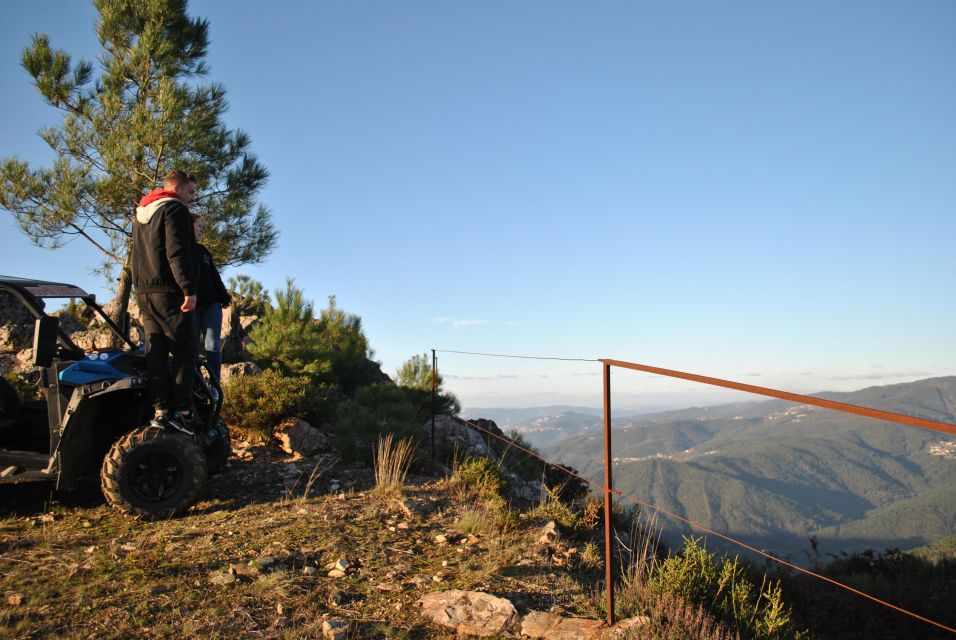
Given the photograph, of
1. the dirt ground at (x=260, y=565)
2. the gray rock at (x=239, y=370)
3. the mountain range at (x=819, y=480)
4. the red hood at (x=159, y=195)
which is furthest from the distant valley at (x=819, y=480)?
the red hood at (x=159, y=195)

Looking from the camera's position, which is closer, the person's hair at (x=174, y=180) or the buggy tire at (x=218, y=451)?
the person's hair at (x=174, y=180)

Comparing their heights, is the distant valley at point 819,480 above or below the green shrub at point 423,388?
below

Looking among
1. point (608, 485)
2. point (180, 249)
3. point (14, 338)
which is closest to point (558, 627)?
point (608, 485)

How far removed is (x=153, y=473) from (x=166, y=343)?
116 centimetres

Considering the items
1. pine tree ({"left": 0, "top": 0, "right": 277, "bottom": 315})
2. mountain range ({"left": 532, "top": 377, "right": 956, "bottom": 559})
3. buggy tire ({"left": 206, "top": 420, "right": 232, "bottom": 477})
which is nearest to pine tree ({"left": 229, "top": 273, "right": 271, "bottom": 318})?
pine tree ({"left": 0, "top": 0, "right": 277, "bottom": 315})

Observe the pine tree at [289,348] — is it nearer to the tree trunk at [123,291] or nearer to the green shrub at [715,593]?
the tree trunk at [123,291]

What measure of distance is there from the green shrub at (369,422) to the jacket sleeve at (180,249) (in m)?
3.55

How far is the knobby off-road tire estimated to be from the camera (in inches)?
207

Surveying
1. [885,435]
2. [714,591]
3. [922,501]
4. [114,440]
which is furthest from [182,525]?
[885,435]

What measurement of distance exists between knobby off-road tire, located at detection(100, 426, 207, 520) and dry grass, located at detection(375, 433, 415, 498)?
182 cm

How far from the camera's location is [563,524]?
633cm

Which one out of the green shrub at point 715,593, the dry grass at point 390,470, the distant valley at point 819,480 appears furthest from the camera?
the distant valley at point 819,480

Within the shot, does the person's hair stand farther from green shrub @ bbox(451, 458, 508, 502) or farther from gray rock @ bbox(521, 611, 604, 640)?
gray rock @ bbox(521, 611, 604, 640)

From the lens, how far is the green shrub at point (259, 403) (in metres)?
8.44
